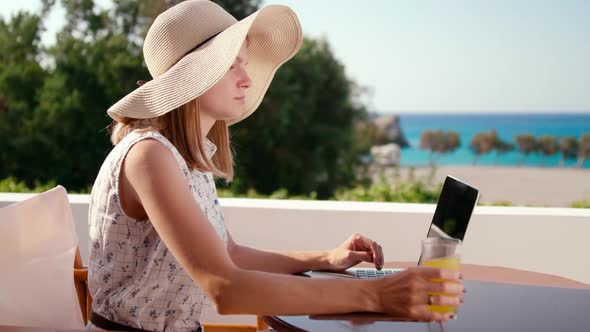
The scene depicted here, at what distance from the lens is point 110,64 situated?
12086 millimetres

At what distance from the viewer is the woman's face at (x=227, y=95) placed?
2053mm

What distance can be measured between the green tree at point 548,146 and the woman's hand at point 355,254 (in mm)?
28942

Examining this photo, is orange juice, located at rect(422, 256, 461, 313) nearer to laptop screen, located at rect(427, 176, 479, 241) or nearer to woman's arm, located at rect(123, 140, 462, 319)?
woman's arm, located at rect(123, 140, 462, 319)

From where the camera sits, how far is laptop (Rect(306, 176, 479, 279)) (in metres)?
2.04

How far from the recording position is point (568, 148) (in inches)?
1209

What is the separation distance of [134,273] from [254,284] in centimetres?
45

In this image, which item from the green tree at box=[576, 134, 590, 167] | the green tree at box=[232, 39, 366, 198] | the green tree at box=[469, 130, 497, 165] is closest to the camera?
the green tree at box=[232, 39, 366, 198]

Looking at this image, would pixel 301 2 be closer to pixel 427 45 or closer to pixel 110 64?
pixel 427 45

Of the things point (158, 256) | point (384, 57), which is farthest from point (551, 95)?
point (158, 256)

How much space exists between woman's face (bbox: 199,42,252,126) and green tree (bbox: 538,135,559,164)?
95.9 ft

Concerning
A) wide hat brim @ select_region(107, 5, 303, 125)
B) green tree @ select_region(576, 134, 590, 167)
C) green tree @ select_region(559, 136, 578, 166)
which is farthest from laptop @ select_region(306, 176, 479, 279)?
green tree @ select_region(559, 136, 578, 166)

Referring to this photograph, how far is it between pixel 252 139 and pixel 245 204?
A: 7.93m

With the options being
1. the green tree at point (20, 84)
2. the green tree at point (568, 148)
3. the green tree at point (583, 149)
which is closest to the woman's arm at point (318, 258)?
the green tree at point (20, 84)

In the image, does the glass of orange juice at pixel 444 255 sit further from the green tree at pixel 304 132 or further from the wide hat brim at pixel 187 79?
the green tree at pixel 304 132
